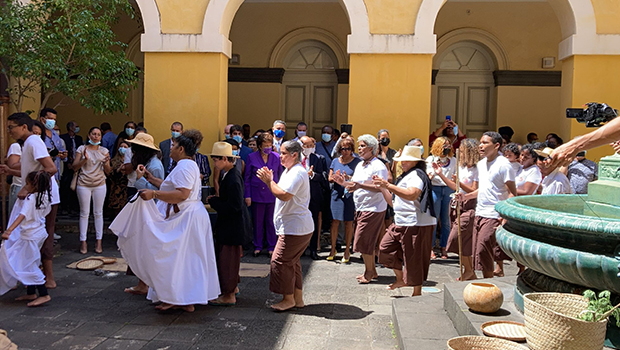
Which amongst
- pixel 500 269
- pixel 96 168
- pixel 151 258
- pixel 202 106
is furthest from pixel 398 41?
pixel 151 258

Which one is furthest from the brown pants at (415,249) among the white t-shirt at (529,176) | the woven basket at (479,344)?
the woven basket at (479,344)

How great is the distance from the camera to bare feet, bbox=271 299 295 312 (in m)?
5.74

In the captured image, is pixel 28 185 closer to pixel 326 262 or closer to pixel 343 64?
pixel 326 262

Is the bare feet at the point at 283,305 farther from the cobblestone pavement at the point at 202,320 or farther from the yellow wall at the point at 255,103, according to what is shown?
the yellow wall at the point at 255,103

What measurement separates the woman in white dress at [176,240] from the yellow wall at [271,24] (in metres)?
8.64

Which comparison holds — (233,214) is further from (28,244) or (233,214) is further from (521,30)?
(521,30)

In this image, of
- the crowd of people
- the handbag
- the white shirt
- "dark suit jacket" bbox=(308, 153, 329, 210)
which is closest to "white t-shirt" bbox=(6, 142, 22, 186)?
the crowd of people

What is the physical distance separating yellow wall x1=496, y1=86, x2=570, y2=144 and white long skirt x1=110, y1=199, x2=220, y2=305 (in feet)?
31.9

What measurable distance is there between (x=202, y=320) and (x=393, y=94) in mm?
5645

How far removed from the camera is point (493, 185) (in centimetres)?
605

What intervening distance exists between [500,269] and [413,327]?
8.22 ft

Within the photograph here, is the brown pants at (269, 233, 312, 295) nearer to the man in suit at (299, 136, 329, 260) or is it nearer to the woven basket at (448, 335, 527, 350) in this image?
the woven basket at (448, 335, 527, 350)

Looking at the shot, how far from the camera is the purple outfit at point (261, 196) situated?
27.8 feet

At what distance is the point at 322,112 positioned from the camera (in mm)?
14008
